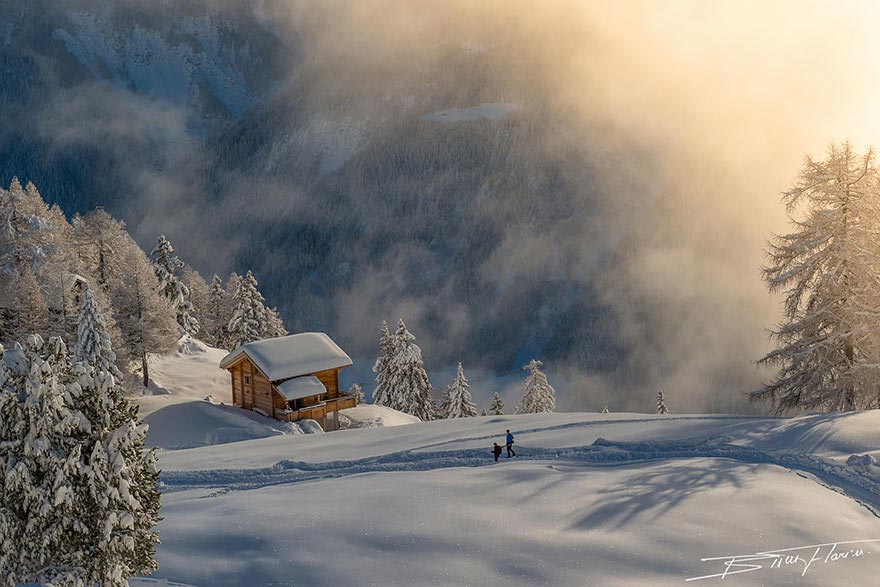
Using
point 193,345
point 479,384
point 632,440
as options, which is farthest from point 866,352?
point 479,384

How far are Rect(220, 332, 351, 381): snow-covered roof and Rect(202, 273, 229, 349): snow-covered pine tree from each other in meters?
33.9

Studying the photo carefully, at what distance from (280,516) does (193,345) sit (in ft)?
153

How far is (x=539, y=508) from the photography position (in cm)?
1716

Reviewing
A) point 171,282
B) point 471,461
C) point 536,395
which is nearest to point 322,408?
point 536,395

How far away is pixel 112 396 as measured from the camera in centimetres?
1179

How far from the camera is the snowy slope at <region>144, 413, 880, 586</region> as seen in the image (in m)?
14.3

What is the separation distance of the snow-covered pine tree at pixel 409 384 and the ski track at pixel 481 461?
1354 inches

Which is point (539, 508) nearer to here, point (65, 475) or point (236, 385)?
point (65, 475)

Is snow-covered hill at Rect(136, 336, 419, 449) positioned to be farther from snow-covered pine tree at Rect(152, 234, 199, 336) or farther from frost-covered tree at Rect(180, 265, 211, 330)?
frost-covered tree at Rect(180, 265, 211, 330)

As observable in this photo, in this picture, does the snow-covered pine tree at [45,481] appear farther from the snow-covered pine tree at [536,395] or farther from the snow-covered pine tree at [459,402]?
the snow-covered pine tree at [536,395]

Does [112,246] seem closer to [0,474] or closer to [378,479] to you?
[378,479]

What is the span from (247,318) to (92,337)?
86.7ft

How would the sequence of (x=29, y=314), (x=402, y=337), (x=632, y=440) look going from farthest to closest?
(x=402, y=337) → (x=29, y=314) → (x=632, y=440)

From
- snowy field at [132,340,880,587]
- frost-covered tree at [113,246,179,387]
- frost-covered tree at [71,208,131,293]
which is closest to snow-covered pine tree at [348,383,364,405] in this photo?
frost-covered tree at [113,246,179,387]
